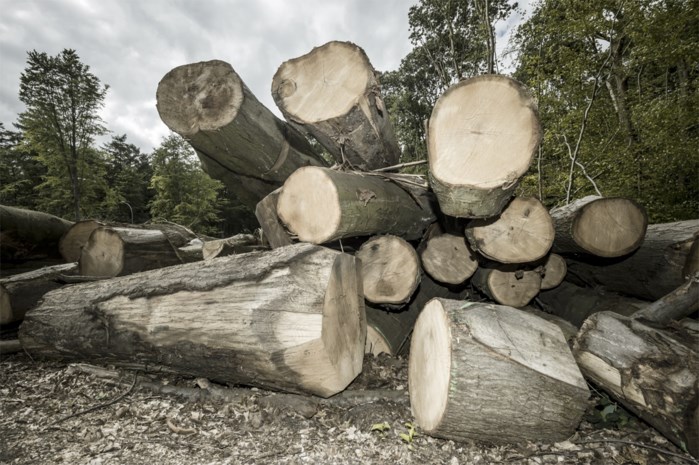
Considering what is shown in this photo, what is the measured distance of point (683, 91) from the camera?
22.5ft

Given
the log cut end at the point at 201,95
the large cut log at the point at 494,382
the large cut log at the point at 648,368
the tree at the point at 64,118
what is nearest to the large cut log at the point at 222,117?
the log cut end at the point at 201,95

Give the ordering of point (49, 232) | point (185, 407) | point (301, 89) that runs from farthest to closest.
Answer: point (49, 232) < point (301, 89) < point (185, 407)

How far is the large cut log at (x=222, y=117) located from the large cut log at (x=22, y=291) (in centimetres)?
170

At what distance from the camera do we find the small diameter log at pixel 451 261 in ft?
7.30

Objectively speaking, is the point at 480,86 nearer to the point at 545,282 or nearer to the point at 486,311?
the point at 486,311

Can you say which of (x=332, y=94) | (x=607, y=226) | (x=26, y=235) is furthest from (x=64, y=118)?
(x=607, y=226)

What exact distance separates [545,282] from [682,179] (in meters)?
6.71

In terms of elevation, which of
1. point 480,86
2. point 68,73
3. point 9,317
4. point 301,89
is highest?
point 68,73

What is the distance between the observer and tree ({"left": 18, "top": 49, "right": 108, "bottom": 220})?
14.9m

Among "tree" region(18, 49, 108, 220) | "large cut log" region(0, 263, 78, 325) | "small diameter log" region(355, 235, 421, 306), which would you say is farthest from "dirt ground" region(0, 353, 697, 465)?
"tree" region(18, 49, 108, 220)

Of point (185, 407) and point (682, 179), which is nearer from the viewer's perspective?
point (185, 407)

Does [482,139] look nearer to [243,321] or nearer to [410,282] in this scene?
[410,282]

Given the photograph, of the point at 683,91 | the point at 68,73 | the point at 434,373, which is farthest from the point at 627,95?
the point at 68,73

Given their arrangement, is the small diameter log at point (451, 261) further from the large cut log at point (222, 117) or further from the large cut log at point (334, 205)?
the large cut log at point (222, 117)
